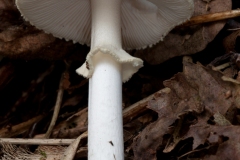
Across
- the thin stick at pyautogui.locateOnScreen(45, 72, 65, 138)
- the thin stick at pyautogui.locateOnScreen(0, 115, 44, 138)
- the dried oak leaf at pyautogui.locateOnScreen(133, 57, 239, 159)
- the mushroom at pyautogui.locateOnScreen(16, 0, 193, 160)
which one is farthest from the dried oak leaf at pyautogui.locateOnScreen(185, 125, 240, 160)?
the thin stick at pyautogui.locateOnScreen(0, 115, 44, 138)

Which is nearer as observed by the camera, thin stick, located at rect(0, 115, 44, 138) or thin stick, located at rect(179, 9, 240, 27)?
thin stick, located at rect(179, 9, 240, 27)

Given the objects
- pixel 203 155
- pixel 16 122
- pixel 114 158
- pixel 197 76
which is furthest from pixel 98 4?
pixel 16 122

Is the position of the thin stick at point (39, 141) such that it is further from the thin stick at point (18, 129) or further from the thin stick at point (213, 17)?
the thin stick at point (213, 17)

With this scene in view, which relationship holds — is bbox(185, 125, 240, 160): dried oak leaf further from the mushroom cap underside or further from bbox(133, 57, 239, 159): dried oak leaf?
the mushroom cap underside

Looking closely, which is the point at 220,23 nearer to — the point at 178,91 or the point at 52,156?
the point at 178,91

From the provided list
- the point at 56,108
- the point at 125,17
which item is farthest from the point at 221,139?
the point at 56,108

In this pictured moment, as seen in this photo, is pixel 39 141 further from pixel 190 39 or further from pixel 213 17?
pixel 213 17

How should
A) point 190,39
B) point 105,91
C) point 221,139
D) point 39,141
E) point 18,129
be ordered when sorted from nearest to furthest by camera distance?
point 221,139 → point 105,91 → point 39,141 → point 190,39 → point 18,129
